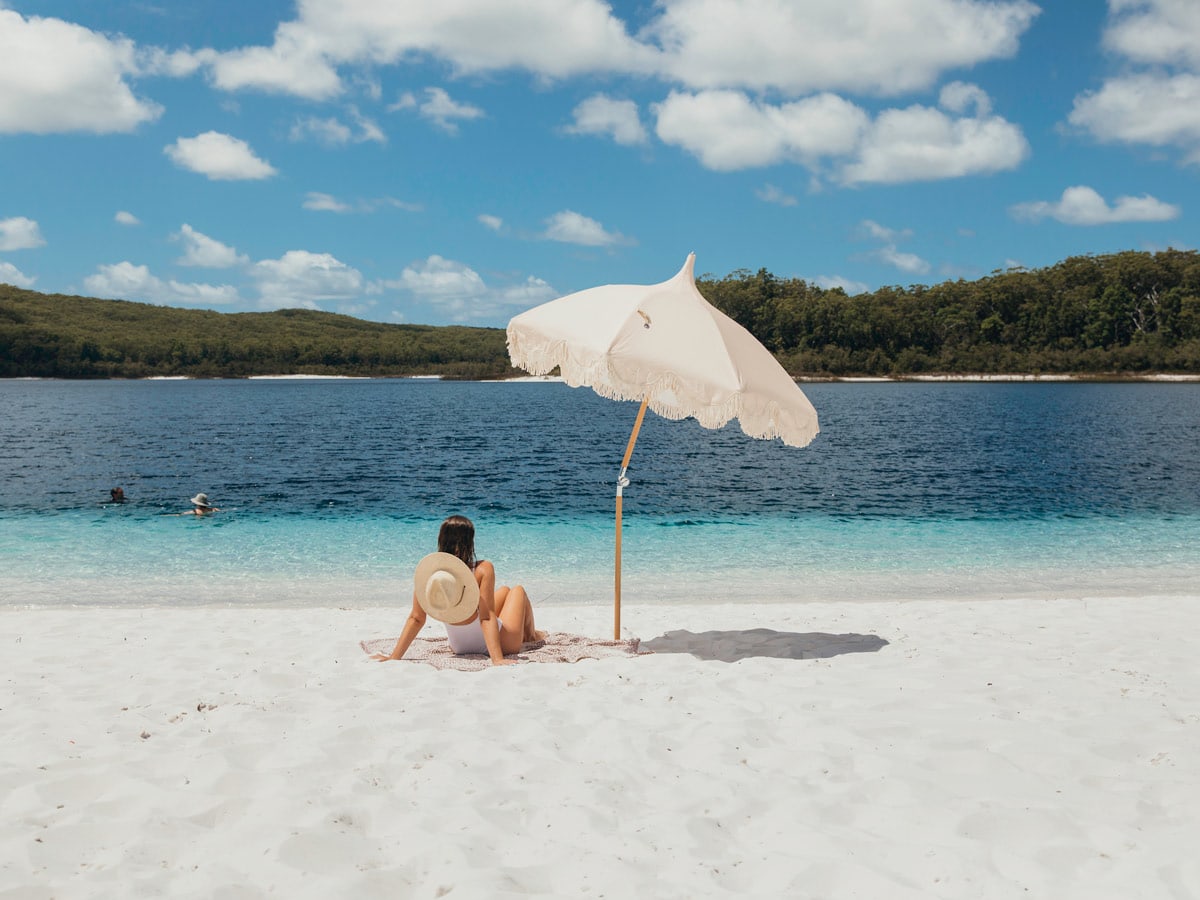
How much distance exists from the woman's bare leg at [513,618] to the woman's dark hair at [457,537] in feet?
2.10

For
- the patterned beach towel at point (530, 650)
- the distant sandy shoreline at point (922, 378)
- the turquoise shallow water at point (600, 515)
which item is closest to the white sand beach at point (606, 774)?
the patterned beach towel at point (530, 650)

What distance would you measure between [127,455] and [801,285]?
169940 mm

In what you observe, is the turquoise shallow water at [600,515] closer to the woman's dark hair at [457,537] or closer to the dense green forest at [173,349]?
the woman's dark hair at [457,537]

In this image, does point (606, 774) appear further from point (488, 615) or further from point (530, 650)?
point (530, 650)

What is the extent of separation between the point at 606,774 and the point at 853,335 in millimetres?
164741

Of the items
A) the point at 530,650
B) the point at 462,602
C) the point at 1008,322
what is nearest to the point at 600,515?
the point at 530,650

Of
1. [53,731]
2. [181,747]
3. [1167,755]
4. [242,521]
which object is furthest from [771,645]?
[242,521]

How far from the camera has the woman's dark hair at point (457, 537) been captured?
257 inches

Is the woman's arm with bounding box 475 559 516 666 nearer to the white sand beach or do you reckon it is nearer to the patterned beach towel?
the patterned beach towel

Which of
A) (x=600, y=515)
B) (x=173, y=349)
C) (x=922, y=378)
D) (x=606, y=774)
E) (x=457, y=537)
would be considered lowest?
(x=600, y=515)

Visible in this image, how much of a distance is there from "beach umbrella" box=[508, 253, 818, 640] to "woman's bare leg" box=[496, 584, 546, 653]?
204cm

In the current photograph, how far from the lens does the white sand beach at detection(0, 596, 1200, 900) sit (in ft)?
11.3

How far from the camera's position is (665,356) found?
607 cm

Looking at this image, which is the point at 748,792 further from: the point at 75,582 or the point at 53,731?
the point at 75,582
